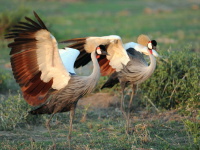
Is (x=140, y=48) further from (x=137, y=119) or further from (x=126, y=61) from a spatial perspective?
(x=137, y=119)

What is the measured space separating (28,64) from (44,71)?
240mm

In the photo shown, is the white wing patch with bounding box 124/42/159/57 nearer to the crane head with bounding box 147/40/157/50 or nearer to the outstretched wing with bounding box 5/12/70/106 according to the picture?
the crane head with bounding box 147/40/157/50

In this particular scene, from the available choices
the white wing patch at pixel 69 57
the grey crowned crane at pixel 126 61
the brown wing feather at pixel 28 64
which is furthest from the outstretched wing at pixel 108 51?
the brown wing feather at pixel 28 64

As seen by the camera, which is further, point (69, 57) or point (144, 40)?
point (144, 40)

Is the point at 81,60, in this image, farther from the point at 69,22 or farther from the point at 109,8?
the point at 109,8

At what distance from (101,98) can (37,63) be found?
285 cm

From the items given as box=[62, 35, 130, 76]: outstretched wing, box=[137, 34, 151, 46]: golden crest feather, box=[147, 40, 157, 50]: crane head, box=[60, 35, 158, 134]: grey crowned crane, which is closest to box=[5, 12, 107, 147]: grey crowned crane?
box=[62, 35, 130, 76]: outstretched wing

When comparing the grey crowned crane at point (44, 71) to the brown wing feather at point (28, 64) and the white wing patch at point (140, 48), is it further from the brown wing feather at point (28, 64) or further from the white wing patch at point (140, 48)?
the white wing patch at point (140, 48)

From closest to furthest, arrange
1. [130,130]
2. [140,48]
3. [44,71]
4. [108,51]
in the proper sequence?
[44,71], [130,130], [108,51], [140,48]

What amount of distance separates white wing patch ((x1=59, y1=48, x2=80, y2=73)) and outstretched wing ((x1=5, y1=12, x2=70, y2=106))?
25 centimetres

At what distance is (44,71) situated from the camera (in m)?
5.15

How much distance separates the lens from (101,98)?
7.72 metres

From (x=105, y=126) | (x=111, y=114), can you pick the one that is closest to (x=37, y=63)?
(x=105, y=126)

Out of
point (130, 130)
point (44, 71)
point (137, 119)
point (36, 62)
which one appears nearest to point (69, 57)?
point (44, 71)
